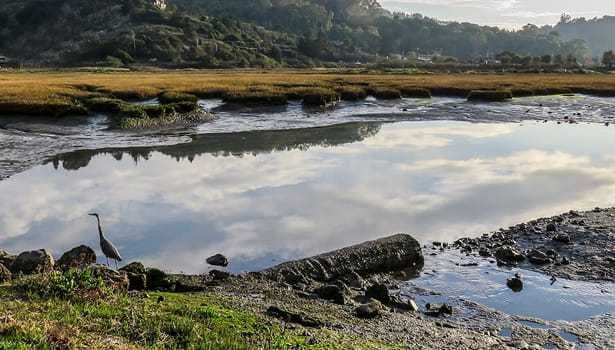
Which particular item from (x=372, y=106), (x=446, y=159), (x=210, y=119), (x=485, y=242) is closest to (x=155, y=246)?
(x=485, y=242)

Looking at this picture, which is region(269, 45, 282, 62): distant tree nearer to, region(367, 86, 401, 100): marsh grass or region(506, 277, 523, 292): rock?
region(367, 86, 401, 100): marsh grass

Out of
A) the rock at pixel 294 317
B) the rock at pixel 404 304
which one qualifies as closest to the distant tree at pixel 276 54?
the rock at pixel 404 304

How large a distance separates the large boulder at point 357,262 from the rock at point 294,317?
2814 mm

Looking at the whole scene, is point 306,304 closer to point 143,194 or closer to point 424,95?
point 143,194

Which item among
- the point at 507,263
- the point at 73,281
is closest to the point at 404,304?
the point at 507,263

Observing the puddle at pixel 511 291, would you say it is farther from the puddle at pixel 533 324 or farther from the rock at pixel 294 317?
the rock at pixel 294 317

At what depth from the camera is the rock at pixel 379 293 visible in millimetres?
11180

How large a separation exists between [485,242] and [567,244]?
85.2 inches

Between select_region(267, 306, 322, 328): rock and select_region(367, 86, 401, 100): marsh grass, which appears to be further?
select_region(367, 86, 401, 100): marsh grass

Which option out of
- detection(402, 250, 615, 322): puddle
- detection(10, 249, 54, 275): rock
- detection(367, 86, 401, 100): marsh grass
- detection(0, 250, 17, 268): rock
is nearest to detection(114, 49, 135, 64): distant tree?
detection(367, 86, 401, 100): marsh grass

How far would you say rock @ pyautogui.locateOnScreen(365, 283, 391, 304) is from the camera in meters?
11.2

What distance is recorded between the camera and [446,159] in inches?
1123

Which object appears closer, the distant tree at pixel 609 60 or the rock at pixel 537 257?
the rock at pixel 537 257

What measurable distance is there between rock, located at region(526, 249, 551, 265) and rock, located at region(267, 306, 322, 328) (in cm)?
713
